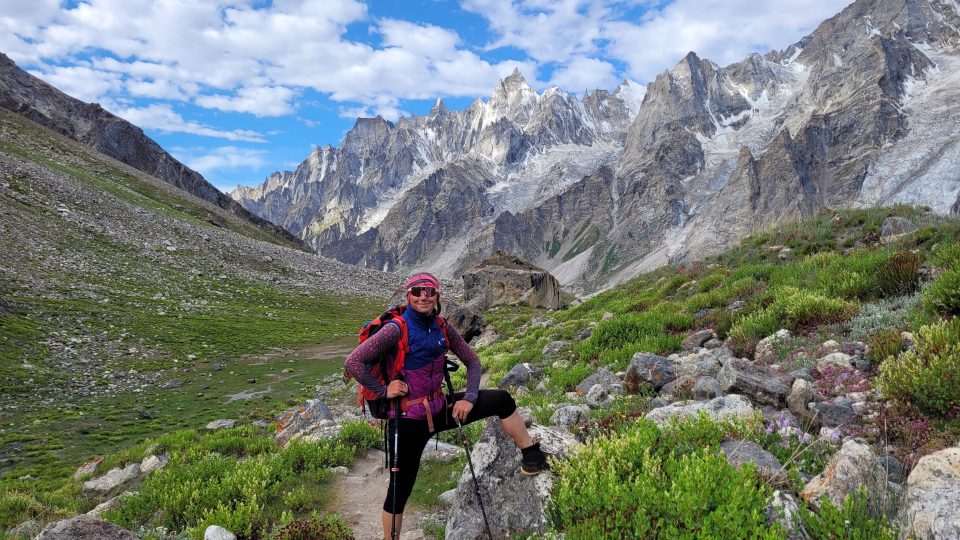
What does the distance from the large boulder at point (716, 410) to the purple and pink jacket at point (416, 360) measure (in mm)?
2643

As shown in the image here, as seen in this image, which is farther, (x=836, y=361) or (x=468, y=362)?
(x=836, y=361)

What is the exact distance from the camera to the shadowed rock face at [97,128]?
376 ft

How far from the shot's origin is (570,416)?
8633 mm

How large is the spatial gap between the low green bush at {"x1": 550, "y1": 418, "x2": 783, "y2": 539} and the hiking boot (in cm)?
31

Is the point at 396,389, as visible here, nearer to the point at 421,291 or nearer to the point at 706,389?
the point at 421,291

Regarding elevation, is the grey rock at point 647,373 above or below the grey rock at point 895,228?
below

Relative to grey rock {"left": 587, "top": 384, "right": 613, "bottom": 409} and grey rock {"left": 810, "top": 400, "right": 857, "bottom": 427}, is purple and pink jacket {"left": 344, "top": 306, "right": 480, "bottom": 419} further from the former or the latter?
grey rock {"left": 810, "top": 400, "right": 857, "bottom": 427}

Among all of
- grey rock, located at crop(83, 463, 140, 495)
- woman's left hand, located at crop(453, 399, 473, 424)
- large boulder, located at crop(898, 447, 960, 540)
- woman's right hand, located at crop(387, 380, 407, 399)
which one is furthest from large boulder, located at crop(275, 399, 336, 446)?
large boulder, located at crop(898, 447, 960, 540)

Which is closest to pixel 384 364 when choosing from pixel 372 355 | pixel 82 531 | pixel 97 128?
pixel 372 355

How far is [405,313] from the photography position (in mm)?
6574

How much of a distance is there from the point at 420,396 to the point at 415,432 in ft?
1.58

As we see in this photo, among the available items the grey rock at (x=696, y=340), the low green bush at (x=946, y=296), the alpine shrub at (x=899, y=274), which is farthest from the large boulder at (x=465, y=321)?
the low green bush at (x=946, y=296)

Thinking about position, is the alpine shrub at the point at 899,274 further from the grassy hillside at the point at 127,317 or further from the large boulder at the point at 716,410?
the grassy hillside at the point at 127,317

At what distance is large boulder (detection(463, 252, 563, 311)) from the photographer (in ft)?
136
